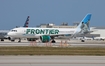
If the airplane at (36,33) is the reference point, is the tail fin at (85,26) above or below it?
above

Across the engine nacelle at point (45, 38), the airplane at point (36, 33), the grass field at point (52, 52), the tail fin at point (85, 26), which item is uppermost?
the tail fin at point (85, 26)

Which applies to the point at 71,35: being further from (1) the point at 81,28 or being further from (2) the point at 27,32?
(2) the point at 27,32

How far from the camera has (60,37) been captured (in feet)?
228

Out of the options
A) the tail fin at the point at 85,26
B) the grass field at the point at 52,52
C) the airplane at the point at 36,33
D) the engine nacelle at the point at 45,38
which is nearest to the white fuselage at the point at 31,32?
the airplane at the point at 36,33

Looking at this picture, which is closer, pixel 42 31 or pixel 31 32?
pixel 31 32

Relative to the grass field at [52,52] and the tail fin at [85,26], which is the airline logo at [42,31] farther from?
the grass field at [52,52]
